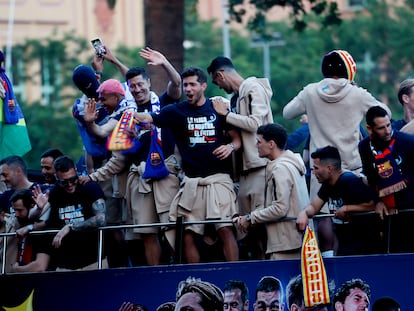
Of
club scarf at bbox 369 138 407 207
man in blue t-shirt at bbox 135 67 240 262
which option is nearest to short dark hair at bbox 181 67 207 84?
man in blue t-shirt at bbox 135 67 240 262

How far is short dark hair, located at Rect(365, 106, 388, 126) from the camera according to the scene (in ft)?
36.6

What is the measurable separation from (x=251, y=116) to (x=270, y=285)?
1.72 m

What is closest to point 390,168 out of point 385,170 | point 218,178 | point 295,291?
point 385,170

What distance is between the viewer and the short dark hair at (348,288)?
11.4 meters

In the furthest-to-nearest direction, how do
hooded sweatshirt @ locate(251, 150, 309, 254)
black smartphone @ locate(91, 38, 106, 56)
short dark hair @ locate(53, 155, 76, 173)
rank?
black smartphone @ locate(91, 38, 106, 56) < short dark hair @ locate(53, 155, 76, 173) < hooded sweatshirt @ locate(251, 150, 309, 254)

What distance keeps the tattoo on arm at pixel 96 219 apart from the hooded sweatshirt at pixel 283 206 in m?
1.60

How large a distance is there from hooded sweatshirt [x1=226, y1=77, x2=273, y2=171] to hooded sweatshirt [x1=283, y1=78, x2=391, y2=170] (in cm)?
51

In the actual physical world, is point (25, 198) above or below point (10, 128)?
below

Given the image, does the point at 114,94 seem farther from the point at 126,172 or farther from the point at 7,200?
the point at 7,200

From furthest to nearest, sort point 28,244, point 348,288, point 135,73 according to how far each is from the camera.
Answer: point 28,244 < point 135,73 < point 348,288

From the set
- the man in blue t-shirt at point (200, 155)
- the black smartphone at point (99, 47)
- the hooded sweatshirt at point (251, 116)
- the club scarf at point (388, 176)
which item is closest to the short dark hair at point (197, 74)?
the man in blue t-shirt at point (200, 155)

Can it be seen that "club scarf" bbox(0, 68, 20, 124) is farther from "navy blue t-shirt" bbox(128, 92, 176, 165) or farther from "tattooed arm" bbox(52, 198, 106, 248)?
"tattooed arm" bbox(52, 198, 106, 248)

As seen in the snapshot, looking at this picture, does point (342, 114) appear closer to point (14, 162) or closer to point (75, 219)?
point (75, 219)

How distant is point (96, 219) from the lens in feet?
41.4
